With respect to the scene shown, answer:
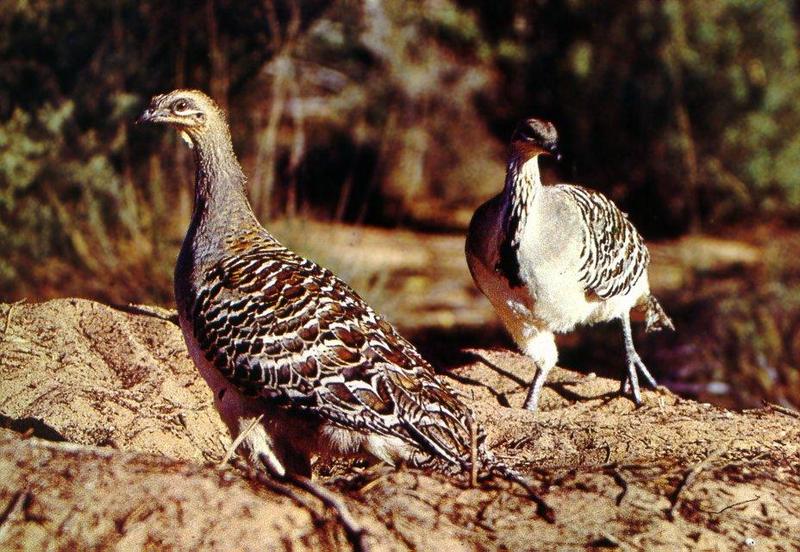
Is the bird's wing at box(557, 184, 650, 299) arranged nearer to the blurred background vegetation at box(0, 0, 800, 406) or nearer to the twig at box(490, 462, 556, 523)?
the twig at box(490, 462, 556, 523)

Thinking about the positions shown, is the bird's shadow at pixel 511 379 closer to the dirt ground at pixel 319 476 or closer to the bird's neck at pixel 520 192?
the dirt ground at pixel 319 476

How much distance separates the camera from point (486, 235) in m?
6.16

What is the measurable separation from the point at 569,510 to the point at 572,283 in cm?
204

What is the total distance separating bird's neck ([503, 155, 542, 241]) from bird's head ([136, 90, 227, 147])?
1.68m

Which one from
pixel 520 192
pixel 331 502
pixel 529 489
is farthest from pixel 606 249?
pixel 331 502

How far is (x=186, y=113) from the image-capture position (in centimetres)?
540

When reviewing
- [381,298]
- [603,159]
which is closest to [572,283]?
[381,298]

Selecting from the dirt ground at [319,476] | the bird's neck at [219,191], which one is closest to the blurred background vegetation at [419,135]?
the dirt ground at [319,476]

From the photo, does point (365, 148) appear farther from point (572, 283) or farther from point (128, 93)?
point (572, 283)

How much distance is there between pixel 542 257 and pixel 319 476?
173cm

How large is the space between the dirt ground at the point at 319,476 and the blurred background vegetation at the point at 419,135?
2867mm

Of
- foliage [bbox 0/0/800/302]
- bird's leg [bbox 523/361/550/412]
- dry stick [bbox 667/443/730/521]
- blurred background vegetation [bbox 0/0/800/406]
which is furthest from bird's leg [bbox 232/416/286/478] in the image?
foliage [bbox 0/0/800/302]

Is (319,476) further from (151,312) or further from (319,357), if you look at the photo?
(151,312)

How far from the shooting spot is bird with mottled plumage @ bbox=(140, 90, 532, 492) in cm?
464
